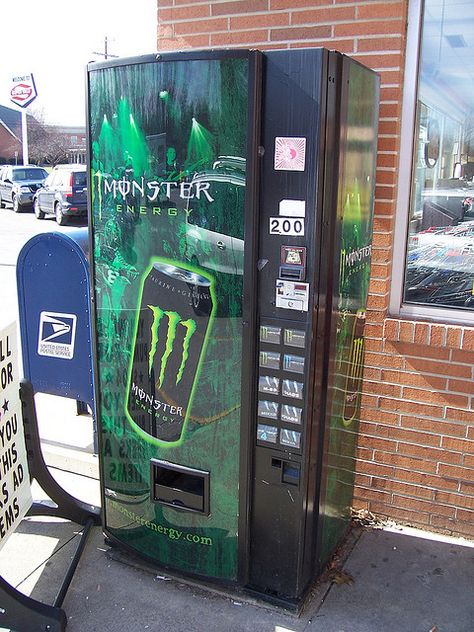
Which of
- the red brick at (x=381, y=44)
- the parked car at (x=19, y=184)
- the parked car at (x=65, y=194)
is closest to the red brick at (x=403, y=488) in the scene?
the red brick at (x=381, y=44)

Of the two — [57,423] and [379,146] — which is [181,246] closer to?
[379,146]

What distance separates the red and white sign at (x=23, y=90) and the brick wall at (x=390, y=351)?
19.7 meters

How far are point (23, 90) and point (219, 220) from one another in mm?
21335

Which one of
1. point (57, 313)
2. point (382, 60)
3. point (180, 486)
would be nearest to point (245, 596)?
point (180, 486)

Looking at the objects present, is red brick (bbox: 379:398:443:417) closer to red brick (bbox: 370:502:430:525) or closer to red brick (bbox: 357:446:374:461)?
red brick (bbox: 357:446:374:461)

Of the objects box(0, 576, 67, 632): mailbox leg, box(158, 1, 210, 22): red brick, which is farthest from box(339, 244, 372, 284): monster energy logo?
box(0, 576, 67, 632): mailbox leg

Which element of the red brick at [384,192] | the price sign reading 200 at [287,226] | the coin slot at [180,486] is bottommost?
the coin slot at [180,486]

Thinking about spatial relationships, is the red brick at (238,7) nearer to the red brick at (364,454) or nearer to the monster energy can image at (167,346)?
the monster energy can image at (167,346)

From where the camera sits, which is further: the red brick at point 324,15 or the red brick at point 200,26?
the red brick at point 200,26

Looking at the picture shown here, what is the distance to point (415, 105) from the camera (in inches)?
122

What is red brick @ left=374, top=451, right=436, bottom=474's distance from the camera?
10.9 ft

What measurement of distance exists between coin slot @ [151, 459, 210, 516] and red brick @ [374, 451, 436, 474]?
3.59 feet

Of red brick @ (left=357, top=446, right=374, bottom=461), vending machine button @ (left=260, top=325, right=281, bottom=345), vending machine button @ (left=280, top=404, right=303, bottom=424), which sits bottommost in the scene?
red brick @ (left=357, top=446, right=374, bottom=461)

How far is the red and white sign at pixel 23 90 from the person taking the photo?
21.2 meters
